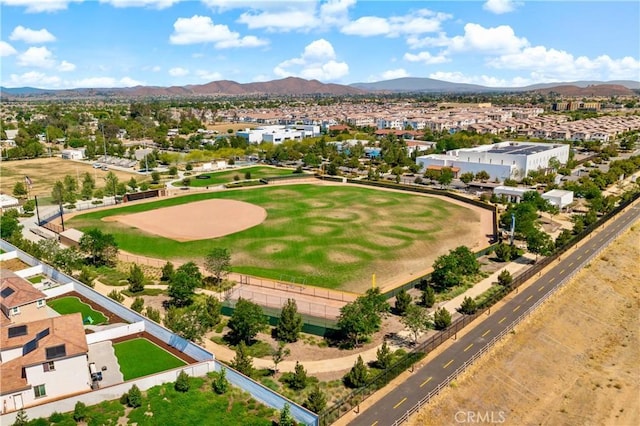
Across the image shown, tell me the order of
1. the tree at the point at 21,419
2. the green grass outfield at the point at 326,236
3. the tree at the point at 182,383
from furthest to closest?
the green grass outfield at the point at 326,236 → the tree at the point at 182,383 → the tree at the point at 21,419

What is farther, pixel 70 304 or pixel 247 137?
pixel 247 137

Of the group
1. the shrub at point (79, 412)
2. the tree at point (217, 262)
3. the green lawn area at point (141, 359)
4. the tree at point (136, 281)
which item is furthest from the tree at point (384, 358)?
the tree at point (136, 281)

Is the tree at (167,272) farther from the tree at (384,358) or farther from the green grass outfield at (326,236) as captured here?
the tree at (384,358)

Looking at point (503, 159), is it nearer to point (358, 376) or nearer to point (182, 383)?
point (358, 376)

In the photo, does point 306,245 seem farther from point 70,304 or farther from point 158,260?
point 70,304

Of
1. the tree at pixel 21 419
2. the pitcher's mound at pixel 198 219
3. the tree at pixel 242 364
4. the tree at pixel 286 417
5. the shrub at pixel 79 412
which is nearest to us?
the tree at pixel 286 417

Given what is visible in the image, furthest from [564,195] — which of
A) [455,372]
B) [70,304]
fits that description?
[70,304]

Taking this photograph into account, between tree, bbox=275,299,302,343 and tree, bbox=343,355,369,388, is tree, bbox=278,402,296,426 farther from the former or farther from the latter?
tree, bbox=275,299,302,343
